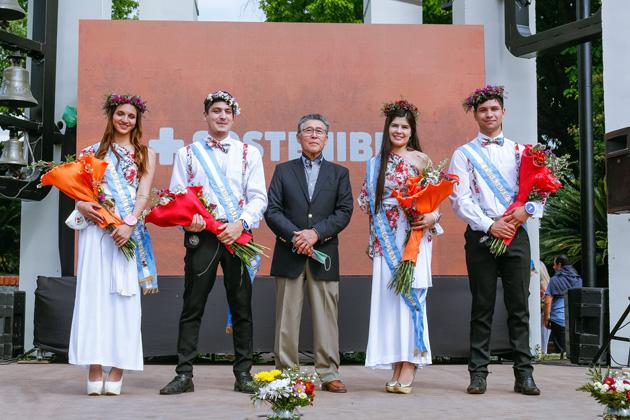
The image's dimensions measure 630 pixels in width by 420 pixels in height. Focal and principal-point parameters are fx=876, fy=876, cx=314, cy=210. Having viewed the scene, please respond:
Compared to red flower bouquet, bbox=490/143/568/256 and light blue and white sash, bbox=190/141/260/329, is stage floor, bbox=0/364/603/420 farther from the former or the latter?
red flower bouquet, bbox=490/143/568/256

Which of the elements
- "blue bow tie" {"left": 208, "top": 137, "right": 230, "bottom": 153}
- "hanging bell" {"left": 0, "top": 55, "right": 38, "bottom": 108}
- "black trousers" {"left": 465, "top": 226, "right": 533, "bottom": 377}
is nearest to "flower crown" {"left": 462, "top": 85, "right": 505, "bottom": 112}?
"black trousers" {"left": 465, "top": 226, "right": 533, "bottom": 377}

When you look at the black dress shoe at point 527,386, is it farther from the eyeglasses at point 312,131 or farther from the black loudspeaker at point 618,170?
the eyeglasses at point 312,131

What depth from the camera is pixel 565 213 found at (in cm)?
1320

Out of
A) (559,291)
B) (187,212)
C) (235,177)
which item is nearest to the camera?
(187,212)

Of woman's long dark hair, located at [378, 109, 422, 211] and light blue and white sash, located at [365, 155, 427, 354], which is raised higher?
woman's long dark hair, located at [378, 109, 422, 211]

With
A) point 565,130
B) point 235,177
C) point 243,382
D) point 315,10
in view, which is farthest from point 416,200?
point 315,10

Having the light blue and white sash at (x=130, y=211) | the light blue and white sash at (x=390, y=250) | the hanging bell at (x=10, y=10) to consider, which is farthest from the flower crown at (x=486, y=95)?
the hanging bell at (x=10, y=10)

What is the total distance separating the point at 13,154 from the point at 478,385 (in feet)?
14.8

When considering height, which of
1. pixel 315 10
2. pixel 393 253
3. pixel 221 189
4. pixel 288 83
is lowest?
pixel 393 253

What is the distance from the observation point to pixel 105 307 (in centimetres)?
516

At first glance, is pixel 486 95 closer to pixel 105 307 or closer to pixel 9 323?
pixel 105 307

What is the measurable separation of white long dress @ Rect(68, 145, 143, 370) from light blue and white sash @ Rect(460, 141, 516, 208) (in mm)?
2170

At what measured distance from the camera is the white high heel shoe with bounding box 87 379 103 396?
512 cm

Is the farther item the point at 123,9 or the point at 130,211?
the point at 123,9
